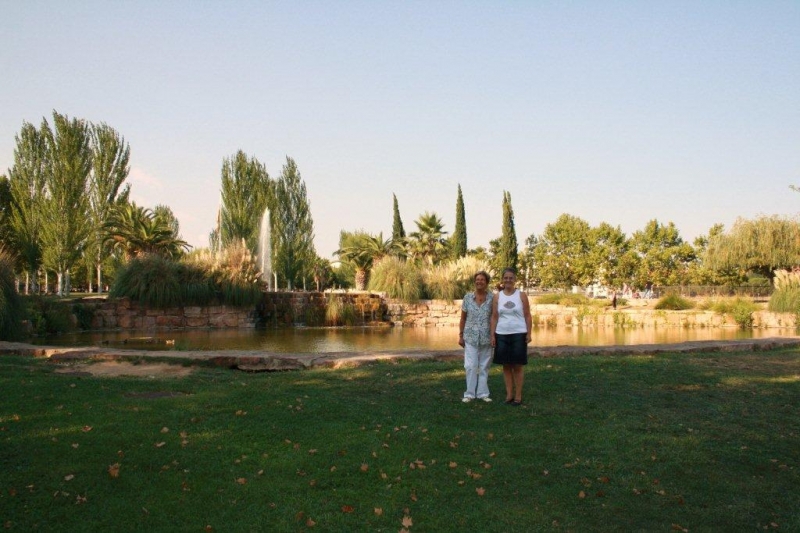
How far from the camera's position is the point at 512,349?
666 centimetres

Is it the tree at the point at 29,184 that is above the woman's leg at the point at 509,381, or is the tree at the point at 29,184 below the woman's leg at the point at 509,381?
above

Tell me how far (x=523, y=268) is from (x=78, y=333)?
48302mm

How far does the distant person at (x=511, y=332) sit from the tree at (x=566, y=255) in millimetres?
49993

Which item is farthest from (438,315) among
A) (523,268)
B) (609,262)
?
(523,268)

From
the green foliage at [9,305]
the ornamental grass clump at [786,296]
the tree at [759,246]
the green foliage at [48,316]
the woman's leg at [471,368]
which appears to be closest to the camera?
the woman's leg at [471,368]

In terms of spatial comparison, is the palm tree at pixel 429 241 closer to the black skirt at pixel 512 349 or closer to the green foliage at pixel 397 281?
the green foliage at pixel 397 281

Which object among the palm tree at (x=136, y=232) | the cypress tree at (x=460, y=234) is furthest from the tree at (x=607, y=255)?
the palm tree at (x=136, y=232)

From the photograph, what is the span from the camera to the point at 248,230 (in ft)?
145

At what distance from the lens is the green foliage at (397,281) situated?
3020 centimetres

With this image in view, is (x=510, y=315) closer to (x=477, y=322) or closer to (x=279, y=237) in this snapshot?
(x=477, y=322)

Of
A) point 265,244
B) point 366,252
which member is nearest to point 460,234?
point 366,252

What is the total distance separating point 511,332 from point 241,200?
39971 millimetres

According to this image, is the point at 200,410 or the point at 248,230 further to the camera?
the point at 248,230

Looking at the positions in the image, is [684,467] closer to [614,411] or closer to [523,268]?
[614,411]
